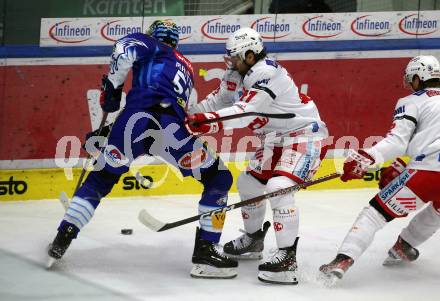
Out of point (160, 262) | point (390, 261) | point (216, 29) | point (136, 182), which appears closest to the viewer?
point (160, 262)

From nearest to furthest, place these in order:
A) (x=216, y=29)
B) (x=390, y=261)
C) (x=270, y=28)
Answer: (x=390, y=261) → (x=216, y=29) → (x=270, y=28)

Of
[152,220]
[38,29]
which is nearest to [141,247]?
[152,220]

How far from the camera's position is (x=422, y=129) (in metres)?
5.27

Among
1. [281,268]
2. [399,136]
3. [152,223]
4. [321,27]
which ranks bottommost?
[281,268]

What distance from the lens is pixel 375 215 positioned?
523 centimetres

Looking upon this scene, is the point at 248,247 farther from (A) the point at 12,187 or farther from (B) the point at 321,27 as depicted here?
(B) the point at 321,27

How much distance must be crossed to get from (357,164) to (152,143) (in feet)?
3.48

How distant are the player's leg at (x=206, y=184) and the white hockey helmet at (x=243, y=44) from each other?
0.49m

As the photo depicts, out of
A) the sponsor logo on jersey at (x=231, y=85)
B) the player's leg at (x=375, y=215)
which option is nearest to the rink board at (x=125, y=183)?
the sponsor logo on jersey at (x=231, y=85)

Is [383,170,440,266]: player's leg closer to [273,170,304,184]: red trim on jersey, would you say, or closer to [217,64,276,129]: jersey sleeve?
[273,170,304,184]: red trim on jersey

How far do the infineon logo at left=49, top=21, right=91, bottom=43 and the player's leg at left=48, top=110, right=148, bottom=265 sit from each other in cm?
193

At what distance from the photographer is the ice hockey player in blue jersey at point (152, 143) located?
5.23 meters

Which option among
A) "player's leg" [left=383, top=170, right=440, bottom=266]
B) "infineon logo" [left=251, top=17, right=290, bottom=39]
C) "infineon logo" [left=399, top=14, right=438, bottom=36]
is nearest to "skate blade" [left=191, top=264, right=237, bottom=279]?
"player's leg" [left=383, top=170, right=440, bottom=266]

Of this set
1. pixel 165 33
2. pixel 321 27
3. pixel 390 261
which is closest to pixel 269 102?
pixel 165 33
